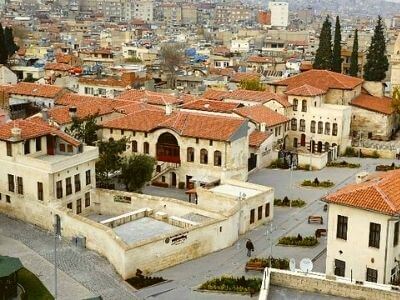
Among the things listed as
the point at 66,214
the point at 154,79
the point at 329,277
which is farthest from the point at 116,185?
the point at 154,79

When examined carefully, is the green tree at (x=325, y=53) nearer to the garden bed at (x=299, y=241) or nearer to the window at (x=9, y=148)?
the garden bed at (x=299, y=241)

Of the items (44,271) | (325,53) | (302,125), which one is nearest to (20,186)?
(44,271)

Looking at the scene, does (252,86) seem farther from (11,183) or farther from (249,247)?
(249,247)

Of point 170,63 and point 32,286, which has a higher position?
point 170,63

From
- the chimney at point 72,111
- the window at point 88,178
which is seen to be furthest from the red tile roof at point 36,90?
the window at point 88,178

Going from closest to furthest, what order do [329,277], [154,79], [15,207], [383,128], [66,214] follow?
[329,277]
[66,214]
[15,207]
[383,128]
[154,79]

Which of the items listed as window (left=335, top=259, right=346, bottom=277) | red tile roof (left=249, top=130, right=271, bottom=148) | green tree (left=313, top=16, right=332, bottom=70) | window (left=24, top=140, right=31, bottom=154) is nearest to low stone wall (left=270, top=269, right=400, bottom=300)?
window (left=335, top=259, right=346, bottom=277)

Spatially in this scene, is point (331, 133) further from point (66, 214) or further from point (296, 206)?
point (66, 214)
